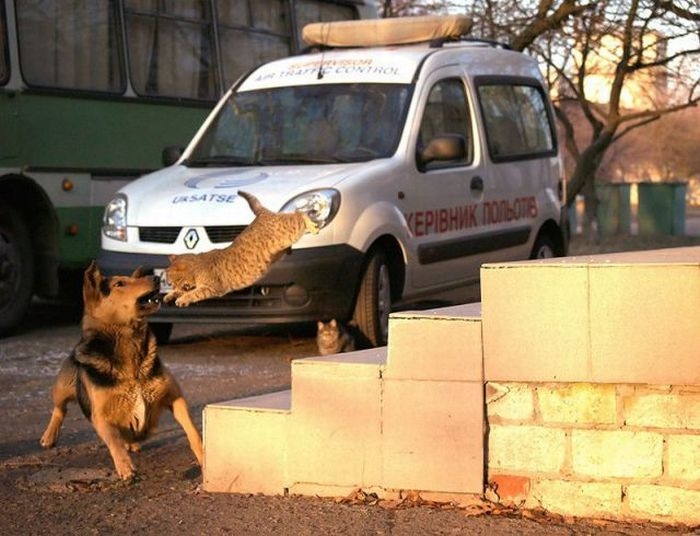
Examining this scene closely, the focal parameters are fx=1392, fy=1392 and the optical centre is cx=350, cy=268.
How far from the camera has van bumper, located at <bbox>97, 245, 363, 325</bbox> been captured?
9.26 m

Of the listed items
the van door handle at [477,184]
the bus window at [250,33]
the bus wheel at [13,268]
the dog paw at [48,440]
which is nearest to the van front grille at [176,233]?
the bus wheel at [13,268]

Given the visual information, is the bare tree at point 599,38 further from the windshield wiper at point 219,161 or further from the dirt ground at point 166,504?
the dirt ground at point 166,504

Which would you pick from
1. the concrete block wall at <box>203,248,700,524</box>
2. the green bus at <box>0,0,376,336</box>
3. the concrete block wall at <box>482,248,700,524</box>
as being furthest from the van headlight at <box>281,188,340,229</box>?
the concrete block wall at <box>482,248,700,524</box>

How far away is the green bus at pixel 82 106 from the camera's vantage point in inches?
449

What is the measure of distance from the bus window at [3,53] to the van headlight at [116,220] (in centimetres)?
183

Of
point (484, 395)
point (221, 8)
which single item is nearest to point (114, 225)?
point (221, 8)

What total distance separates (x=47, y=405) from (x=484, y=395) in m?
3.68

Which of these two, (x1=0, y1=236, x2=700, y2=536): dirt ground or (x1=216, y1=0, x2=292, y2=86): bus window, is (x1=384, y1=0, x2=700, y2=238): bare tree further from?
(x1=0, y1=236, x2=700, y2=536): dirt ground

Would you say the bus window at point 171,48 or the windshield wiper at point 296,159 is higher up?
the bus window at point 171,48

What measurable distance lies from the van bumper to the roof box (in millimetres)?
2857

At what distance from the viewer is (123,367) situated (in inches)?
251

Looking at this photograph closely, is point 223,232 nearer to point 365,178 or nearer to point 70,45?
point 365,178

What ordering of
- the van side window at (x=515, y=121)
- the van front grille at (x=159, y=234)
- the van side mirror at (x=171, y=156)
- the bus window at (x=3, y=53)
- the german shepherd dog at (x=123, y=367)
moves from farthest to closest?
the van side window at (x=515, y=121) < the bus window at (x=3, y=53) < the van side mirror at (x=171, y=156) < the van front grille at (x=159, y=234) < the german shepherd dog at (x=123, y=367)

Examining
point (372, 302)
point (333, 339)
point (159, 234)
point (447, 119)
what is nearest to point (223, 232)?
point (159, 234)
